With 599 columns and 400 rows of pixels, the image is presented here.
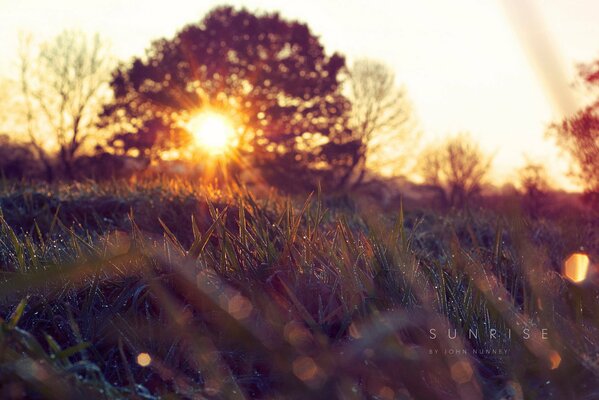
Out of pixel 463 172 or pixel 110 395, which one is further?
pixel 463 172

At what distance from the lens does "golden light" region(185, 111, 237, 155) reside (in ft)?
73.2

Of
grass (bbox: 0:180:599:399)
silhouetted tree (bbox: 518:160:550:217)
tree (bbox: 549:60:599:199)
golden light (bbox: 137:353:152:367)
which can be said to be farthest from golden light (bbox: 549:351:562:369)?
silhouetted tree (bbox: 518:160:550:217)

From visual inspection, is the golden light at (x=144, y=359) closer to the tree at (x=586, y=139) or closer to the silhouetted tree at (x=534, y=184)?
the tree at (x=586, y=139)

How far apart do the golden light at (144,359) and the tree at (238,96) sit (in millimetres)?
20680

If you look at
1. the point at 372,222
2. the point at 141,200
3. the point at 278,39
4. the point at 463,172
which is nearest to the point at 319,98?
the point at 278,39

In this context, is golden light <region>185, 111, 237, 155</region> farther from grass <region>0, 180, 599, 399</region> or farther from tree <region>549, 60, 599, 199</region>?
grass <region>0, 180, 599, 399</region>

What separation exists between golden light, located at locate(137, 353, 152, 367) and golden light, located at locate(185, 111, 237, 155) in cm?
2055

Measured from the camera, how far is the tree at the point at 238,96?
22.8 meters

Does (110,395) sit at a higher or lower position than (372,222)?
lower

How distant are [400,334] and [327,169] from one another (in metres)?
22.3

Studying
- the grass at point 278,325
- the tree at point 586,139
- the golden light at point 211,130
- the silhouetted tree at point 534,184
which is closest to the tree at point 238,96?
the golden light at point 211,130

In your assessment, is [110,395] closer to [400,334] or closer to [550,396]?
[400,334]

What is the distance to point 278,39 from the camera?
2392 cm

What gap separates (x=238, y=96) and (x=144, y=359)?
2226cm
